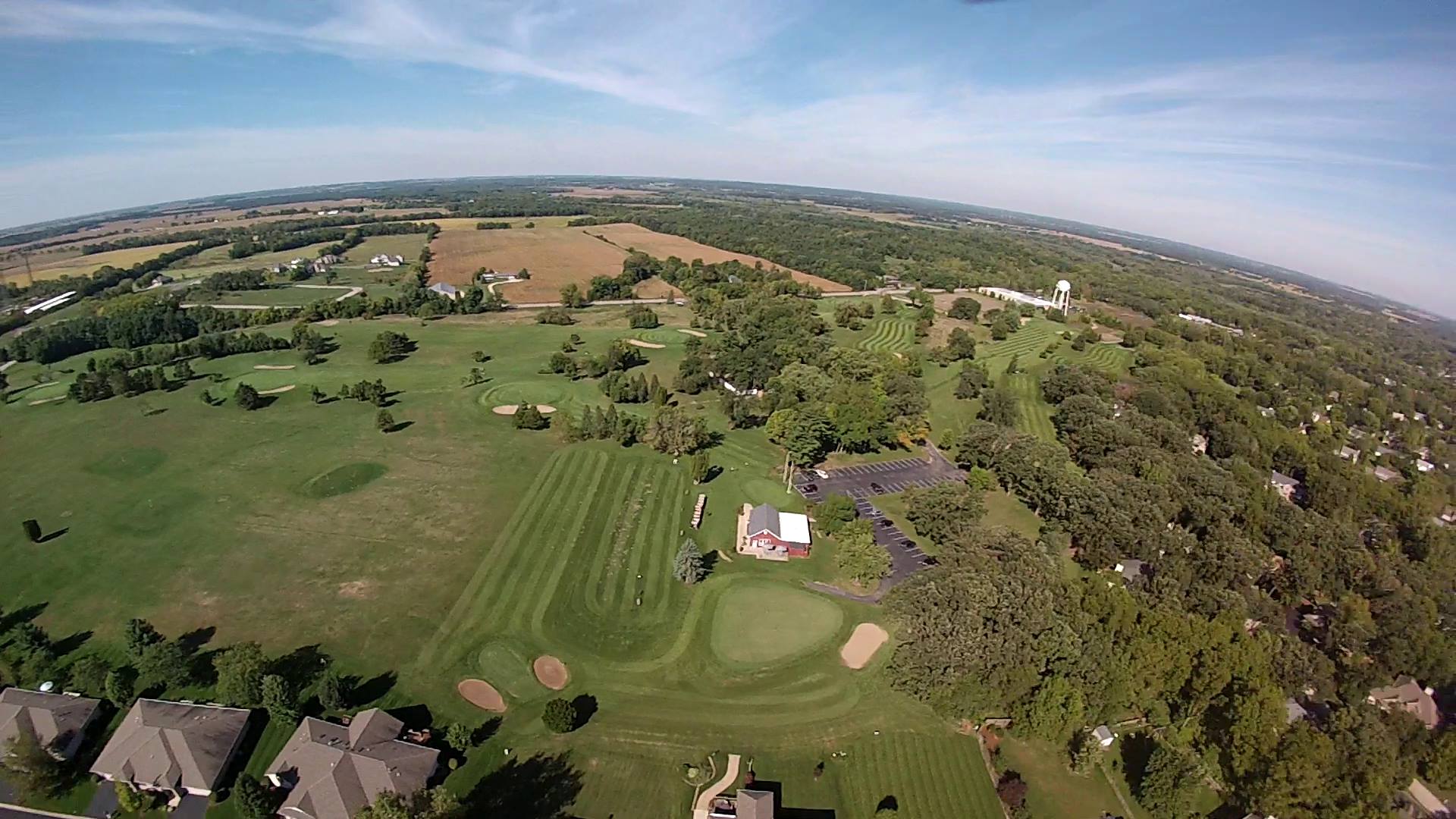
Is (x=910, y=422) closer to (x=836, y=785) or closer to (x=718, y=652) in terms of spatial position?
(x=718, y=652)

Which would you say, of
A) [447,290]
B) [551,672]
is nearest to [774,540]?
[551,672]

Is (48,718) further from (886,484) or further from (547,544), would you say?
(886,484)

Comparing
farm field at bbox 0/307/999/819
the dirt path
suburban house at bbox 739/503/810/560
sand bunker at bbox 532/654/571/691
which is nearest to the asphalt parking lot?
farm field at bbox 0/307/999/819

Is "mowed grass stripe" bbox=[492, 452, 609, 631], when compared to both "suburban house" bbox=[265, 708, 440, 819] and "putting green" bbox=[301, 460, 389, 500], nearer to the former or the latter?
"suburban house" bbox=[265, 708, 440, 819]

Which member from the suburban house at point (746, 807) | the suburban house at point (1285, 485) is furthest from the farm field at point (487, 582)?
the suburban house at point (1285, 485)

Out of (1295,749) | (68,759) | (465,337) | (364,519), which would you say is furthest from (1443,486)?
(465,337)
